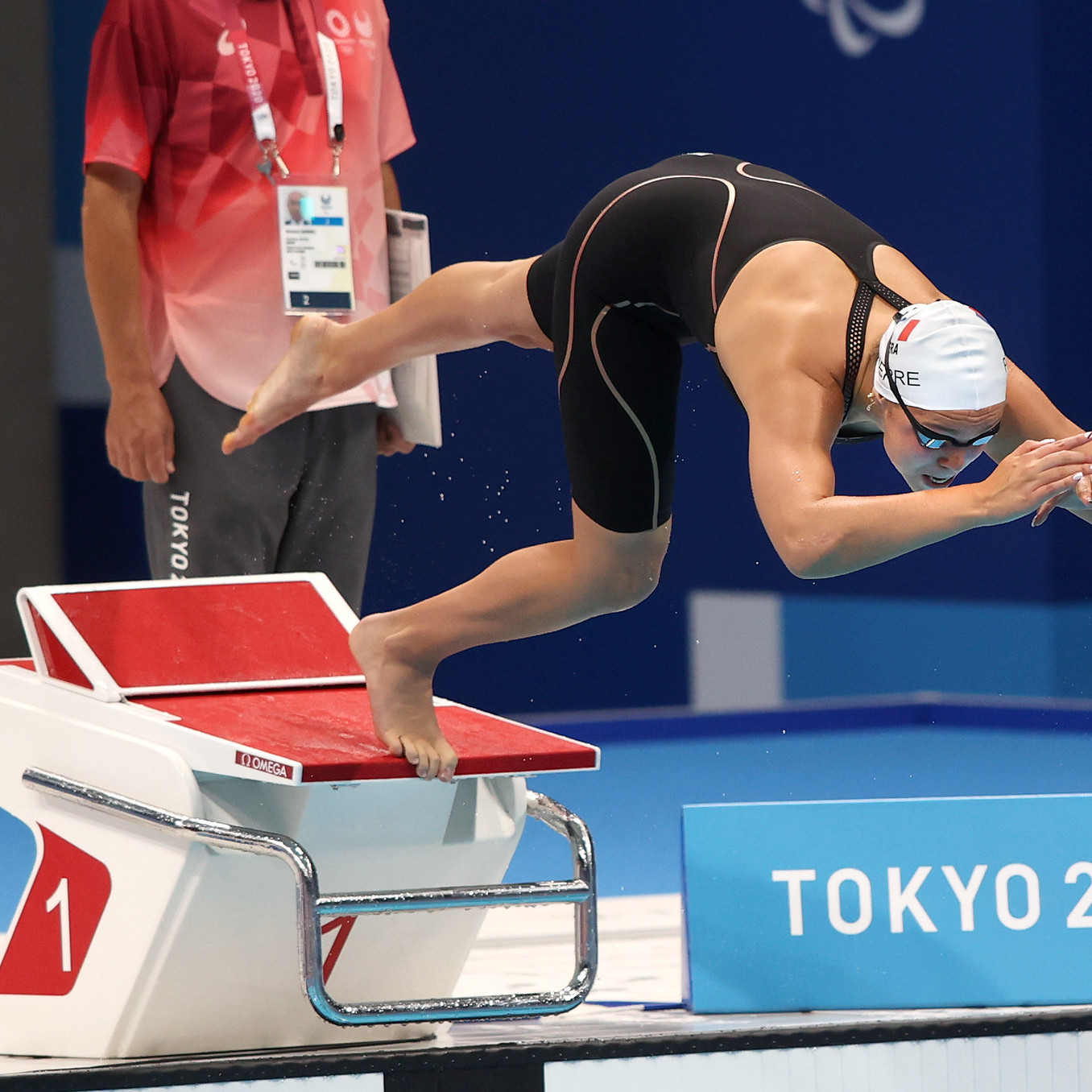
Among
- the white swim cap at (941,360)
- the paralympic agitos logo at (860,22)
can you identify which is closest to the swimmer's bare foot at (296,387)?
the white swim cap at (941,360)

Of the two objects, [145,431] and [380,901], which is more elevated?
[145,431]

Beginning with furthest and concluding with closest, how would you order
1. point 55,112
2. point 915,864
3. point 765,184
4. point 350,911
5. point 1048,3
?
point 1048,3, point 55,112, point 915,864, point 765,184, point 350,911

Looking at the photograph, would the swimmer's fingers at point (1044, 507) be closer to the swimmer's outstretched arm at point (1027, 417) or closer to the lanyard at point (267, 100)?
the swimmer's outstretched arm at point (1027, 417)

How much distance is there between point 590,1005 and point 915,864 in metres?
0.70

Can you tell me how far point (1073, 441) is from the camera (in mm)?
2654

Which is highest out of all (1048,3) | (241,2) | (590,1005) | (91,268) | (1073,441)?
(1048,3)

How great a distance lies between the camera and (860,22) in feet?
28.1

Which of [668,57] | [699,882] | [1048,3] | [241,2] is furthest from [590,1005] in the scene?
[1048,3]

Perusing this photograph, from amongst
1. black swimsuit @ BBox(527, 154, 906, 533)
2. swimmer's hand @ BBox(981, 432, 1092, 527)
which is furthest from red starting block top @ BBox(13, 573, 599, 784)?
swimmer's hand @ BBox(981, 432, 1092, 527)

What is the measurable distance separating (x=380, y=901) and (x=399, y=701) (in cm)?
39

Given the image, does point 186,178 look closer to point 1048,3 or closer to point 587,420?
point 587,420

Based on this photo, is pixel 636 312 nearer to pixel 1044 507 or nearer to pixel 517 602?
pixel 517 602

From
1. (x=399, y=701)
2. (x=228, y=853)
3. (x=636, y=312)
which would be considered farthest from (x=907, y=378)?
(x=228, y=853)

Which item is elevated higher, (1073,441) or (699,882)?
(1073,441)
